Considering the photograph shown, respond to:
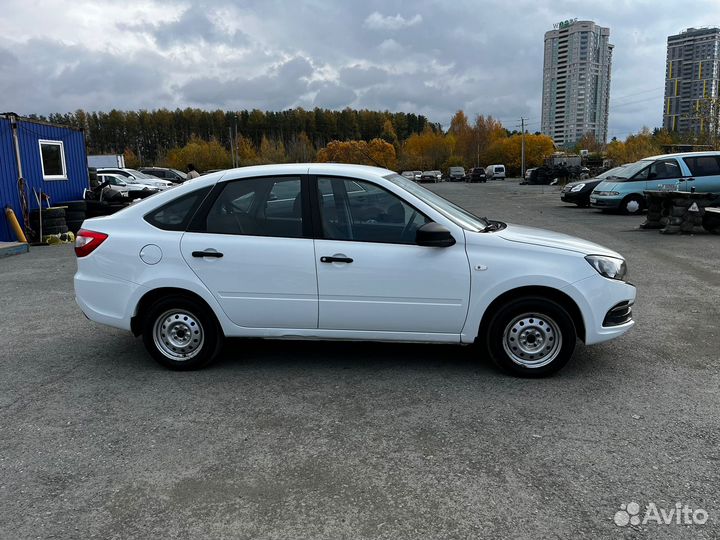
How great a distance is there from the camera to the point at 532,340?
15.0 feet

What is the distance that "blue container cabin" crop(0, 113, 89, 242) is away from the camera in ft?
45.9

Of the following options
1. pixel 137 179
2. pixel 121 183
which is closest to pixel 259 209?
pixel 121 183

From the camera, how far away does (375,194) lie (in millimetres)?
4672

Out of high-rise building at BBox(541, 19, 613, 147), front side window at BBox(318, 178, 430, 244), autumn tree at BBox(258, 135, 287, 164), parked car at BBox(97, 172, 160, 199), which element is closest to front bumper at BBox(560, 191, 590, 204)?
parked car at BBox(97, 172, 160, 199)

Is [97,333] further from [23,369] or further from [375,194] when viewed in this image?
[375,194]

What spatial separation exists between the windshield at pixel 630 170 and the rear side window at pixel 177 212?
55.4 ft

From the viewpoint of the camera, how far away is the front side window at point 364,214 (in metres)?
4.57

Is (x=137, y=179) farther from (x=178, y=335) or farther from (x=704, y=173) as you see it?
(x=178, y=335)

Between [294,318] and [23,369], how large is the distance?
2.52 metres

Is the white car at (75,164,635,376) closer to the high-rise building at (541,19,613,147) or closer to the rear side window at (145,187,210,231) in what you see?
the rear side window at (145,187,210,231)

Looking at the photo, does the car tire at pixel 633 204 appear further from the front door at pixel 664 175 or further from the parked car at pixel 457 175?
the parked car at pixel 457 175

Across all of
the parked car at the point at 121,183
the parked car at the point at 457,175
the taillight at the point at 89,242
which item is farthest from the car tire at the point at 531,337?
the parked car at the point at 457,175

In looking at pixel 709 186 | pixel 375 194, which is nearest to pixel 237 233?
pixel 375 194

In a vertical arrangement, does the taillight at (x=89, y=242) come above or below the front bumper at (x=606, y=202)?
above
